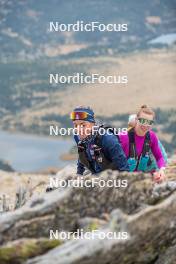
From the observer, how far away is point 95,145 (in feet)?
35.5

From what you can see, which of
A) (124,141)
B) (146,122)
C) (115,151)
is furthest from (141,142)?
(115,151)

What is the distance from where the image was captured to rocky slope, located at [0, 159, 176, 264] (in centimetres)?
881

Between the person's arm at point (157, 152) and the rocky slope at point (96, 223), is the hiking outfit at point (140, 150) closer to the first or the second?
the person's arm at point (157, 152)

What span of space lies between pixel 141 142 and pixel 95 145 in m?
1.39

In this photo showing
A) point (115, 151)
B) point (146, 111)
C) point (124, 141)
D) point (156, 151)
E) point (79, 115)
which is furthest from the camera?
point (156, 151)

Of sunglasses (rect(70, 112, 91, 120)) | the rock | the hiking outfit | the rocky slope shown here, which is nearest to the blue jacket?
sunglasses (rect(70, 112, 91, 120))

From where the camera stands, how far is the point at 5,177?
60.3 m

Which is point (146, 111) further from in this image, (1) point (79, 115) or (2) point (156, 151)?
(1) point (79, 115)

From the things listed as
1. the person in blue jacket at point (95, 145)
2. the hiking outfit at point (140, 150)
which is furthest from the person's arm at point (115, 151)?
the hiking outfit at point (140, 150)

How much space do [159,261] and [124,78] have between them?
340 cm

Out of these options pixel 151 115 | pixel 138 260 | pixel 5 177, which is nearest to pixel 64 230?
pixel 138 260

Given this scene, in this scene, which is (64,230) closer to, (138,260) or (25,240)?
(25,240)

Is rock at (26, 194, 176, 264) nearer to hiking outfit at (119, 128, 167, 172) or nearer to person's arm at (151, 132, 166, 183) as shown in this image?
hiking outfit at (119, 128, 167, 172)

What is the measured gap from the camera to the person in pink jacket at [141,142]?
11570 millimetres
